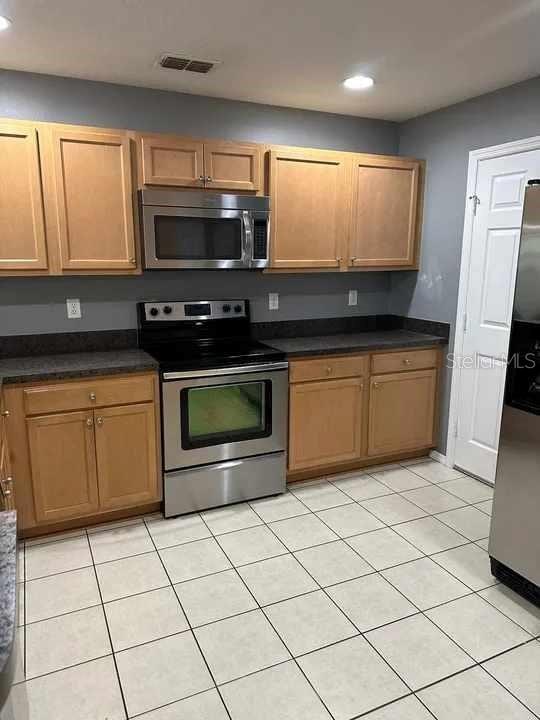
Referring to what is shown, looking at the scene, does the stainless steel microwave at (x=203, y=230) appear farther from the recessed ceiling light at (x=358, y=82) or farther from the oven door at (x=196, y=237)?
the recessed ceiling light at (x=358, y=82)

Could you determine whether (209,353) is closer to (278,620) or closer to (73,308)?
(73,308)

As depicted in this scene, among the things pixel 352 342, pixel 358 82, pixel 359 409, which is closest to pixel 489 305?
pixel 352 342

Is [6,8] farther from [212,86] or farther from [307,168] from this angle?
[307,168]

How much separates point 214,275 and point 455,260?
163cm

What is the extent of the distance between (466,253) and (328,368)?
1194 millimetres

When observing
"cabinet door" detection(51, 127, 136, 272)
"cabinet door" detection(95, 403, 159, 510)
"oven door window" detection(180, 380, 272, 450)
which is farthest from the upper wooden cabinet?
"cabinet door" detection(95, 403, 159, 510)

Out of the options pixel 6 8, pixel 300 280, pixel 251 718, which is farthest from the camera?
pixel 300 280

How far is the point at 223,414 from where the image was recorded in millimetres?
3021

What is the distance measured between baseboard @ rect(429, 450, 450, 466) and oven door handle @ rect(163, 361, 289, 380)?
57.7 inches

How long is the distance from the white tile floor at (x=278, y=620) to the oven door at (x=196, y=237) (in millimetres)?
1495

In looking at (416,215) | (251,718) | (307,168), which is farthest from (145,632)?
(416,215)

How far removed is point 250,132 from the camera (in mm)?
3320

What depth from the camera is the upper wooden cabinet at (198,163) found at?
112 inches

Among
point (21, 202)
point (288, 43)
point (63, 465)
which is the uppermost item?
point (288, 43)
